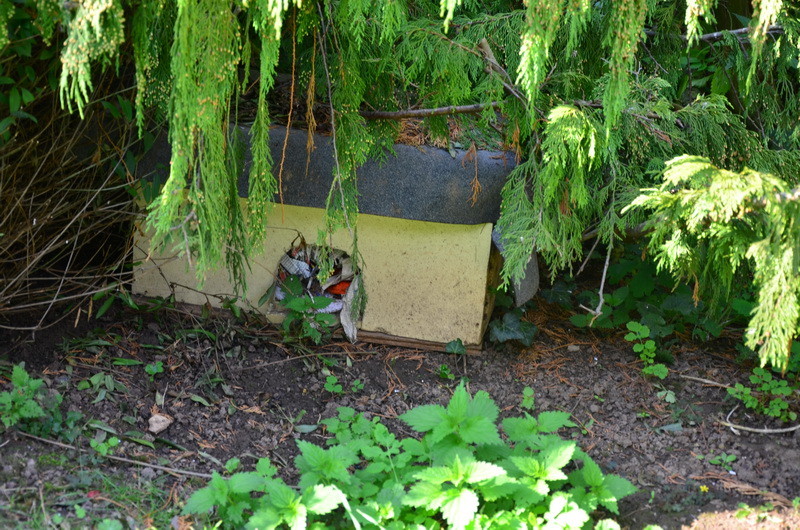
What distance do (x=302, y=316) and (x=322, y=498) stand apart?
5.00 ft

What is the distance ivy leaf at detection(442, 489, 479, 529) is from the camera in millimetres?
2166

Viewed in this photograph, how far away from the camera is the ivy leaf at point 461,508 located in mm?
2166

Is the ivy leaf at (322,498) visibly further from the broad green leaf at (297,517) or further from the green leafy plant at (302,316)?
the green leafy plant at (302,316)

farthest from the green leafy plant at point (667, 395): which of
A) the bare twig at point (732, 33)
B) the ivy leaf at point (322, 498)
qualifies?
the ivy leaf at point (322, 498)

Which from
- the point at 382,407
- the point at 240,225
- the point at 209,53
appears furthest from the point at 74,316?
the point at 209,53

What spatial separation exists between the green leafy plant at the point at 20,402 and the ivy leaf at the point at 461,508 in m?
1.51

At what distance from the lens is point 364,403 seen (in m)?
3.40

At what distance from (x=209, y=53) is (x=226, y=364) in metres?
1.71

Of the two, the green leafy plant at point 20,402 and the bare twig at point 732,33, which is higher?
the bare twig at point 732,33

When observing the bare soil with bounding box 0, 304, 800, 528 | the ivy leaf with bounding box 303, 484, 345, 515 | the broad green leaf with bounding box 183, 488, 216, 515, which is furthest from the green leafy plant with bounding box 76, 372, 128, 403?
the ivy leaf with bounding box 303, 484, 345, 515

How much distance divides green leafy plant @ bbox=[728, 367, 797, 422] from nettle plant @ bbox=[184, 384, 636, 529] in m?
1.07

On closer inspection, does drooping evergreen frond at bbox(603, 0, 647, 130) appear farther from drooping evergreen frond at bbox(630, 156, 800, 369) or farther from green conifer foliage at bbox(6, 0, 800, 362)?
drooping evergreen frond at bbox(630, 156, 800, 369)

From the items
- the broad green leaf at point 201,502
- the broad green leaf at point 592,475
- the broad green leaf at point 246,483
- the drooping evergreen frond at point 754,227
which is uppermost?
the drooping evergreen frond at point 754,227

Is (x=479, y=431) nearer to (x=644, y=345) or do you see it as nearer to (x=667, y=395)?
(x=667, y=395)
